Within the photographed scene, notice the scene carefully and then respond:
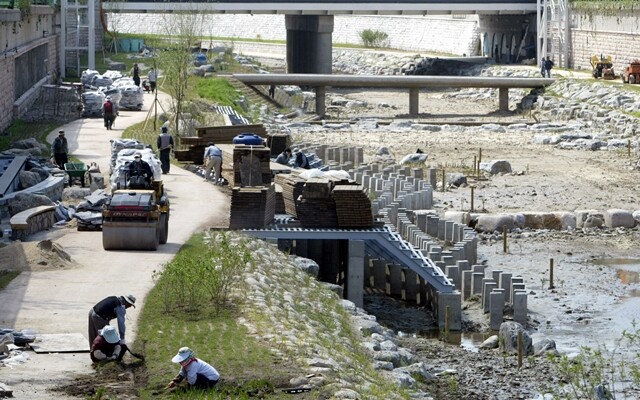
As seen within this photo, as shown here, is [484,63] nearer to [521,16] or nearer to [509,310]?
[521,16]

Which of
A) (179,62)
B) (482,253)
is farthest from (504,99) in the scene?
(482,253)

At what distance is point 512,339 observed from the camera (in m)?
27.4

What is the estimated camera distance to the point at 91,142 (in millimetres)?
49938

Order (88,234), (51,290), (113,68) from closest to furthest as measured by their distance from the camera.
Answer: (51,290), (88,234), (113,68)

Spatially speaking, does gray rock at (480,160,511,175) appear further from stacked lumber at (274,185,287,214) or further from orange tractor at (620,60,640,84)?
orange tractor at (620,60,640,84)

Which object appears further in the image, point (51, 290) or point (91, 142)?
point (91, 142)

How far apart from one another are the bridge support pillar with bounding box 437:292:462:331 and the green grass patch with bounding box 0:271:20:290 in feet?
29.4

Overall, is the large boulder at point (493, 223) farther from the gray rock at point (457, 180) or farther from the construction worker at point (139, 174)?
the construction worker at point (139, 174)

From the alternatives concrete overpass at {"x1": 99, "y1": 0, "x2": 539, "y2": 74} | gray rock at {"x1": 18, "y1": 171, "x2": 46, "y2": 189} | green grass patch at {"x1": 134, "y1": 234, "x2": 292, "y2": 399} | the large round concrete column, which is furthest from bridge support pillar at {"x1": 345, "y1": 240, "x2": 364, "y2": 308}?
the large round concrete column

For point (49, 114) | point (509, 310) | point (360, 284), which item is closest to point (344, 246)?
point (360, 284)

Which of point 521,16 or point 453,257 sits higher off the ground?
point 521,16

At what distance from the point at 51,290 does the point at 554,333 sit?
412 inches

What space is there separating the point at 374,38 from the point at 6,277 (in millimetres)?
98702

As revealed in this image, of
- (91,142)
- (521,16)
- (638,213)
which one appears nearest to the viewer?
(638,213)
